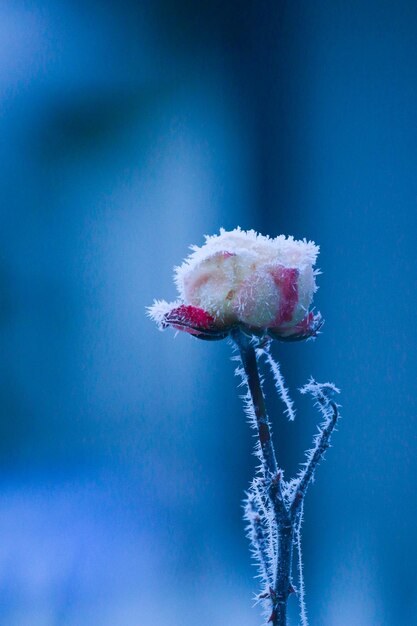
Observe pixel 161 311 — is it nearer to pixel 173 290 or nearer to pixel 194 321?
pixel 194 321

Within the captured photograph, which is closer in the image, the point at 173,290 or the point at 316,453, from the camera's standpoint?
the point at 316,453

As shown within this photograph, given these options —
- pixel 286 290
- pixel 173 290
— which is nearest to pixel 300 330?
pixel 286 290

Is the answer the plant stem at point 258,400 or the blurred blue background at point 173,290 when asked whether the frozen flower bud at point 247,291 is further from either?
the blurred blue background at point 173,290

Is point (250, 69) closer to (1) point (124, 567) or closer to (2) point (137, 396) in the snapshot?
(2) point (137, 396)

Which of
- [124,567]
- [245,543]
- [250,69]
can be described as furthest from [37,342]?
[250,69]

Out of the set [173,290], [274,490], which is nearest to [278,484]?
[274,490]

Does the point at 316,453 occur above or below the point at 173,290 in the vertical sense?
below

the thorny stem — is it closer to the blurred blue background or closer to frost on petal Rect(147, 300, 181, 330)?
frost on petal Rect(147, 300, 181, 330)
